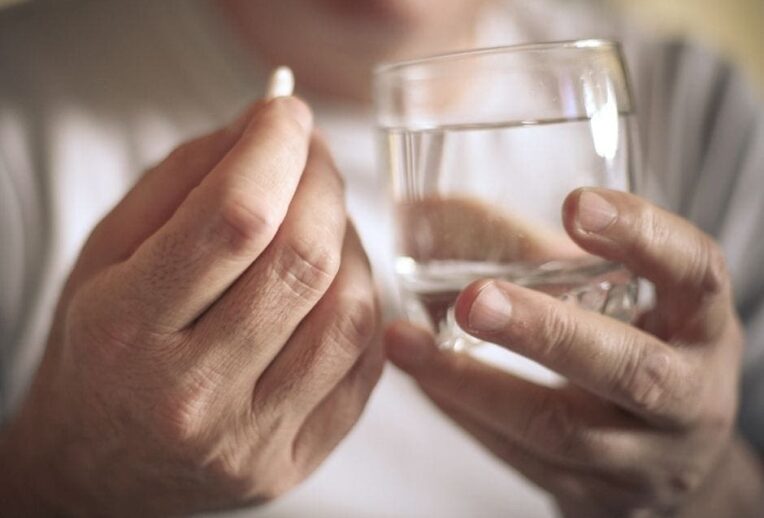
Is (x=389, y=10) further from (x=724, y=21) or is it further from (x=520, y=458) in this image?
(x=724, y=21)

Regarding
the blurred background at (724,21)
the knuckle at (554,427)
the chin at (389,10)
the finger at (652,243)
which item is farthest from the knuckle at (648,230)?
the blurred background at (724,21)

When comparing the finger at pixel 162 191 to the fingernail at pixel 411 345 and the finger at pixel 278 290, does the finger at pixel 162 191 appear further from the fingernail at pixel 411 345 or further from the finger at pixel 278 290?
the fingernail at pixel 411 345

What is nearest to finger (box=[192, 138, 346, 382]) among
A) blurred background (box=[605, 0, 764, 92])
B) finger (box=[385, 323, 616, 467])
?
finger (box=[385, 323, 616, 467])

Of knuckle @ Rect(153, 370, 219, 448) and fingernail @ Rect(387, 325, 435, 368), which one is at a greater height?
knuckle @ Rect(153, 370, 219, 448)

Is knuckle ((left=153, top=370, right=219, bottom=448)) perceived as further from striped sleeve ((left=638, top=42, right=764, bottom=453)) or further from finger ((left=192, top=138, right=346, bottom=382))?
striped sleeve ((left=638, top=42, right=764, bottom=453))

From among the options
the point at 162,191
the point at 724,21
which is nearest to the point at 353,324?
the point at 162,191

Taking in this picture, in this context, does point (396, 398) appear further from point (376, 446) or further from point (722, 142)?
point (722, 142)

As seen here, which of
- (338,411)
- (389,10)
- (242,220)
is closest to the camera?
(242,220)
